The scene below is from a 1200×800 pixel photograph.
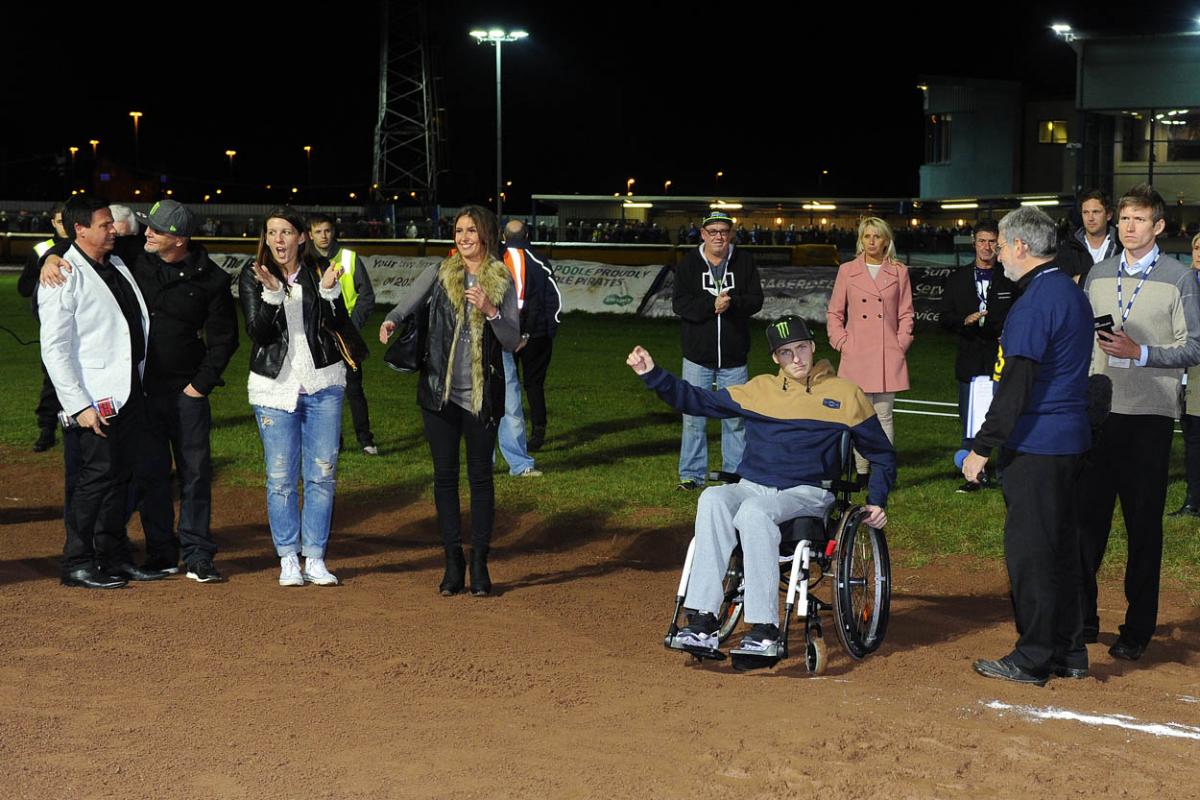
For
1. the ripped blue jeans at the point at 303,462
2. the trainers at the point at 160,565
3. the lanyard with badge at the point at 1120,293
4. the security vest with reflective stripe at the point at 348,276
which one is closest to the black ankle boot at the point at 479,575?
the ripped blue jeans at the point at 303,462

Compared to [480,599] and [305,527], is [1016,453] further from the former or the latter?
[305,527]

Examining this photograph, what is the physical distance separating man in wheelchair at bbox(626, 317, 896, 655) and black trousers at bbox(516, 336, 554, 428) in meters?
5.69

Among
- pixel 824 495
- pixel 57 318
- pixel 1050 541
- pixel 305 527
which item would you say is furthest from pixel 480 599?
pixel 1050 541

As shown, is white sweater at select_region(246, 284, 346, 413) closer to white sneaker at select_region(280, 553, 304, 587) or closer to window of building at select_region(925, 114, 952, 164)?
white sneaker at select_region(280, 553, 304, 587)

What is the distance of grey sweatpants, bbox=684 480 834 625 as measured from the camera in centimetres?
615

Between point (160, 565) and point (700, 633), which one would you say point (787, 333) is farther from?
point (160, 565)

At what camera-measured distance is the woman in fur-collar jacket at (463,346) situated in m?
7.53

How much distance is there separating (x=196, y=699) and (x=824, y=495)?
2.96 m

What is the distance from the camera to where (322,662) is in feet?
20.4

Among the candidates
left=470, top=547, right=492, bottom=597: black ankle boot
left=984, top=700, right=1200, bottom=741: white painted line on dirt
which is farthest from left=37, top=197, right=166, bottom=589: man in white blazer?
left=984, top=700, right=1200, bottom=741: white painted line on dirt

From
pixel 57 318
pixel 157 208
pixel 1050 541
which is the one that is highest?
pixel 157 208

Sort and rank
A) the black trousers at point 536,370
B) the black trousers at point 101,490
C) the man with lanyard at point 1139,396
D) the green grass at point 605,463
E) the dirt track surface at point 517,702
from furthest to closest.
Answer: the black trousers at point 536,370 → the green grass at point 605,463 → the black trousers at point 101,490 → the man with lanyard at point 1139,396 → the dirt track surface at point 517,702

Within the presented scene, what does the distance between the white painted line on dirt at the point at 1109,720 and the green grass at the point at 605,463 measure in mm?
3039

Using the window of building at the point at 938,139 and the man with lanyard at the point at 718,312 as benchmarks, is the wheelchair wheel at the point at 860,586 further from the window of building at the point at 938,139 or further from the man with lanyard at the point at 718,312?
the window of building at the point at 938,139
